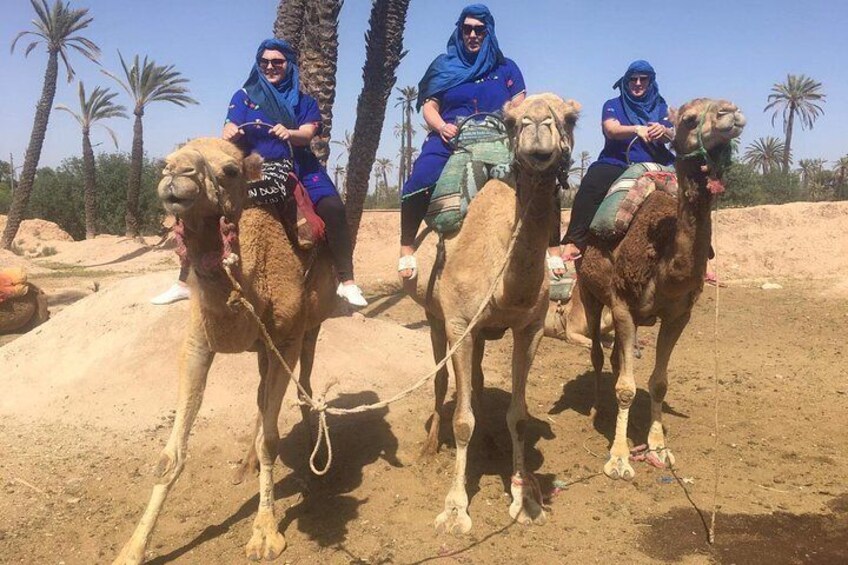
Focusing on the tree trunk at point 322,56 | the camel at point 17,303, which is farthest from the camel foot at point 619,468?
the camel at point 17,303

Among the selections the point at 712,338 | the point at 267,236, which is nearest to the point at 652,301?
the point at 267,236

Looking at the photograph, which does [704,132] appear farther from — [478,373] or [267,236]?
[267,236]

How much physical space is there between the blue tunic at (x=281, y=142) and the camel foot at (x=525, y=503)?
257 centimetres

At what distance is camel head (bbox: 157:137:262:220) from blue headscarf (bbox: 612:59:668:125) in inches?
157

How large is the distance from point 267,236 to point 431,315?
6.25 ft

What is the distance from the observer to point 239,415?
234 inches

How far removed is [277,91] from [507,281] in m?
2.21

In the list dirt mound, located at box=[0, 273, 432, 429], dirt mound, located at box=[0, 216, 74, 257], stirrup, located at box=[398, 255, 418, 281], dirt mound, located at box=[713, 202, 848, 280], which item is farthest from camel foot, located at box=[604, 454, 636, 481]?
dirt mound, located at box=[0, 216, 74, 257]

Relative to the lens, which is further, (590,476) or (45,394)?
(45,394)

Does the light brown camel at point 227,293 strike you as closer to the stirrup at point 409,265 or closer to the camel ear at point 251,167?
the camel ear at point 251,167

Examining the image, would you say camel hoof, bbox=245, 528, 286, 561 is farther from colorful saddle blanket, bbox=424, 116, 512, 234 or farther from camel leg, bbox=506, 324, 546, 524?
colorful saddle blanket, bbox=424, 116, 512, 234

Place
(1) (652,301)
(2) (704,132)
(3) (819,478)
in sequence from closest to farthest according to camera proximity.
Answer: (2) (704,132) < (3) (819,478) < (1) (652,301)

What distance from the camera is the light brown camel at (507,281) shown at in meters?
3.50

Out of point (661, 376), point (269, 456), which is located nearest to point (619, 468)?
point (661, 376)
